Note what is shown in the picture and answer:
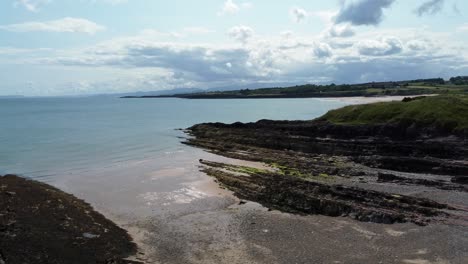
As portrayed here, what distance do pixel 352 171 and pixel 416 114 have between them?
23754mm

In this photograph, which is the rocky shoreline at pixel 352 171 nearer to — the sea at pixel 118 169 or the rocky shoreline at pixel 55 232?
the sea at pixel 118 169

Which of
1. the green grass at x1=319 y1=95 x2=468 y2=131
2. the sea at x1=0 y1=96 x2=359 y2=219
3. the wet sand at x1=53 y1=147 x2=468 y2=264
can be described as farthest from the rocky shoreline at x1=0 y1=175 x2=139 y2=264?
the green grass at x1=319 y1=95 x2=468 y2=131

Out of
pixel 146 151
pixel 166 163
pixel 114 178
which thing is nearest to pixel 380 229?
pixel 114 178

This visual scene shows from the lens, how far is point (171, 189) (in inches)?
1572

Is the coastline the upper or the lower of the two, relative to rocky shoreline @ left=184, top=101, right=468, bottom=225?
lower

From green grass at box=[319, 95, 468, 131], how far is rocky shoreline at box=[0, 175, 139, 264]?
45.0 m

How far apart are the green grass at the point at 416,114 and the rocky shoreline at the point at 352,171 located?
6.13ft

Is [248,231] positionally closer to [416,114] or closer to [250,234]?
[250,234]

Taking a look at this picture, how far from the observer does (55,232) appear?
26.2m

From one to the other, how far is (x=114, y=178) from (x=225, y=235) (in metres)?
21.7

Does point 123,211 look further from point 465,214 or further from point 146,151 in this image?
point 146,151

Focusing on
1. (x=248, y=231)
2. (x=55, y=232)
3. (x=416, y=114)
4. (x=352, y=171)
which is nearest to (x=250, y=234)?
(x=248, y=231)

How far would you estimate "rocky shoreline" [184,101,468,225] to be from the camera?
3064cm

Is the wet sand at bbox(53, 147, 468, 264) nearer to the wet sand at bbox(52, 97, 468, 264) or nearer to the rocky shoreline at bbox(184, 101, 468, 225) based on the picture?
the wet sand at bbox(52, 97, 468, 264)
